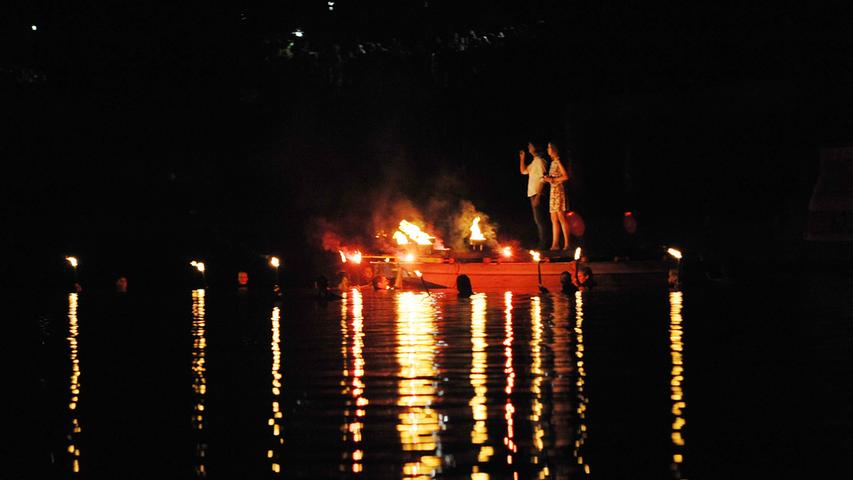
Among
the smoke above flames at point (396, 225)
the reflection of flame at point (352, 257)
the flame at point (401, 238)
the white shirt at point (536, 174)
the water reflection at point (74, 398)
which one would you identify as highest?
the white shirt at point (536, 174)

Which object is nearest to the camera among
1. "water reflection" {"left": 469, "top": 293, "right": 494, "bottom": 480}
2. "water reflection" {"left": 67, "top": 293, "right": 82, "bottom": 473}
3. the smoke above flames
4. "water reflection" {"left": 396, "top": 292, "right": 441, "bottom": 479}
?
"water reflection" {"left": 396, "top": 292, "right": 441, "bottom": 479}

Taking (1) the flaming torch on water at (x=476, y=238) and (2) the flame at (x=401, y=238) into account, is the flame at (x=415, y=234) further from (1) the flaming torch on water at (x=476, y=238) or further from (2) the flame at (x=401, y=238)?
(1) the flaming torch on water at (x=476, y=238)

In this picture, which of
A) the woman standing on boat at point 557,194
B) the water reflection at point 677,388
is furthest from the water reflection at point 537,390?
the woman standing on boat at point 557,194

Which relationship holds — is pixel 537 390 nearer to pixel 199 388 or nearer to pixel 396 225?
pixel 199 388

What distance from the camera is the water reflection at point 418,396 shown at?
603 cm

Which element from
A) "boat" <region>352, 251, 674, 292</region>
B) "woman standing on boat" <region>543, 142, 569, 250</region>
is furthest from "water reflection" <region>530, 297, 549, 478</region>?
"woman standing on boat" <region>543, 142, 569, 250</region>

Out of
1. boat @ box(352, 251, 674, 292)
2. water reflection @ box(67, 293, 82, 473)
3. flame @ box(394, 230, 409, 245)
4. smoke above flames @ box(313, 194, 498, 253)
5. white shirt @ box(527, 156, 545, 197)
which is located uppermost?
white shirt @ box(527, 156, 545, 197)

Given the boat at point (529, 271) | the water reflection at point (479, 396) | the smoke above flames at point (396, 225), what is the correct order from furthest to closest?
1. the smoke above flames at point (396, 225)
2. the boat at point (529, 271)
3. the water reflection at point (479, 396)

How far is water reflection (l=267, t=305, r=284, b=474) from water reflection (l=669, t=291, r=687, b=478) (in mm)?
2117

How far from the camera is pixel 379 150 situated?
102ft

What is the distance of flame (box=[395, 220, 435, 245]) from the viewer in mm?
24594

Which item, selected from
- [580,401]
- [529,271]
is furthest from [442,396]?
[529,271]

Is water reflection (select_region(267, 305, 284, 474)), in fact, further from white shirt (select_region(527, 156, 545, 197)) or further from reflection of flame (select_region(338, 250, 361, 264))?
reflection of flame (select_region(338, 250, 361, 264))

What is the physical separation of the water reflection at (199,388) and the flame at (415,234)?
306 inches
